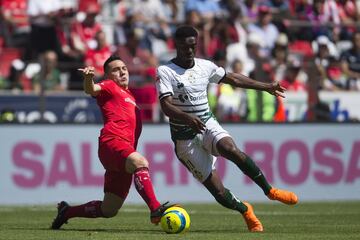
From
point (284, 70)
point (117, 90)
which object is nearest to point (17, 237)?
point (117, 90)

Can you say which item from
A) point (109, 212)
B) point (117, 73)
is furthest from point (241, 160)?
point (117, 73)

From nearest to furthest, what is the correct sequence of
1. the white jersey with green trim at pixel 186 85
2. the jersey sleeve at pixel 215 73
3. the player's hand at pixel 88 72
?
the player's hand at pixel 88 72 → the white jersey with green trim at pixel 186 85 → the jersey sleeve at pixel 215 73

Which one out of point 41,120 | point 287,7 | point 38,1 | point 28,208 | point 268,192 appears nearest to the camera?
point 268,192

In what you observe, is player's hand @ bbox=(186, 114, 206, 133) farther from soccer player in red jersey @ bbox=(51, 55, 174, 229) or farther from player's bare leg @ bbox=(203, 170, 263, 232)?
player's bare leg @ bbox=(203, 170, 263, 232)

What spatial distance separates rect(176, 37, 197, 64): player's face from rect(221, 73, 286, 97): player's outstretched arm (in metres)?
0.60

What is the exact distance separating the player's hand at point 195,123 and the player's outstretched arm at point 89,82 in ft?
3.67

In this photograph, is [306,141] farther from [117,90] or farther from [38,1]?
[117,90]

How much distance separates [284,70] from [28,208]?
673 cm

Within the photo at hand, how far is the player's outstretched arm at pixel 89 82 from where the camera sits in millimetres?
11695

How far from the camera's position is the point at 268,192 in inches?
473

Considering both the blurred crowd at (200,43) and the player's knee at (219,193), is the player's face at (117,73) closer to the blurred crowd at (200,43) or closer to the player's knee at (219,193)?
the player's knee at (219,193)

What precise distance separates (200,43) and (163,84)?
36.5 ft

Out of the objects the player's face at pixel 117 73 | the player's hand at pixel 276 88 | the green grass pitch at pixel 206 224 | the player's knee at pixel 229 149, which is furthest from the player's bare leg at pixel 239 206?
the player's face at pixel 117 73

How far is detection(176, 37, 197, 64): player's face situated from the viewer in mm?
12172
